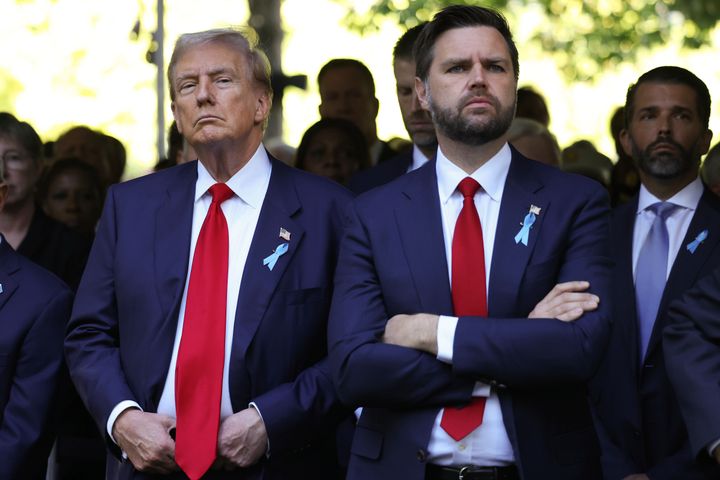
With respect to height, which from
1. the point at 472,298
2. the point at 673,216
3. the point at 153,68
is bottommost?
the point at 472,298

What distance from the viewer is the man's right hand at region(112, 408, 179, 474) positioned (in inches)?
181

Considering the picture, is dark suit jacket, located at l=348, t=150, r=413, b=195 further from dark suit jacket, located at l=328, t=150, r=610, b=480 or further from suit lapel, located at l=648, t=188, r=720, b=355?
dark suit jacket, located at l=328, t=150, r=610, b=480

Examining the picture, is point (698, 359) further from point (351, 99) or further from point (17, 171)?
point (351, 99)

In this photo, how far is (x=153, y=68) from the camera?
1877 cm

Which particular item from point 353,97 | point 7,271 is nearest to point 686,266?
point 7,271

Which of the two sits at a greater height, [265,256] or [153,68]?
[153,68]

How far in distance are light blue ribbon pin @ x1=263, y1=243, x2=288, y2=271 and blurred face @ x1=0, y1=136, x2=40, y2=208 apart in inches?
94.7

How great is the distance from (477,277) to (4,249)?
2.02 metres

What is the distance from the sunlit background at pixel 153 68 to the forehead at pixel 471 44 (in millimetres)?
12056

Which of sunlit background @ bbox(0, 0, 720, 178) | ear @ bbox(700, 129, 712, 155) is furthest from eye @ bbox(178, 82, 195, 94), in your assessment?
sunlit background @ bbox(0, 0, 720, 178)

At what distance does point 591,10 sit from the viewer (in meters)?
18.7

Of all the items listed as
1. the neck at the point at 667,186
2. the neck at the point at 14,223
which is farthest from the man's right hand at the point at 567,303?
the neck at the point at 14,223

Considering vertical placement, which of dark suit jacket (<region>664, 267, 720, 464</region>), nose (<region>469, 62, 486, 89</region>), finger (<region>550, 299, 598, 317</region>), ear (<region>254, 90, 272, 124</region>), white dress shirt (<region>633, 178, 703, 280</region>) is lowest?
dark suit jacket (<region>664, 267, 720, 464</region>)

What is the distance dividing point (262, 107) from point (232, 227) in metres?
0.45
